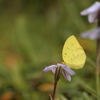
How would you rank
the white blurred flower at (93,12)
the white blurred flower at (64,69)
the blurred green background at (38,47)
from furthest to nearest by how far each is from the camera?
the blurred green background at (38,47), the white blurred flower at (93,12), the white blurred flower at (64,69)

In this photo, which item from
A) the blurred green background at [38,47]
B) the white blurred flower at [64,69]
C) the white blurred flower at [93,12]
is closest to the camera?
the white blurred flower at [64,69]

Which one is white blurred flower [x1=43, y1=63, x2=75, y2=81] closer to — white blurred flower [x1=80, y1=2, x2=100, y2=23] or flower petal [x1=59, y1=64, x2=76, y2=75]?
flower petal [x1=59, y1=64, x2=76, y2=75]

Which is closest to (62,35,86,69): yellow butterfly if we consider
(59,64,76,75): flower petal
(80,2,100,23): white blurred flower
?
(59,64,76,75): flower petal

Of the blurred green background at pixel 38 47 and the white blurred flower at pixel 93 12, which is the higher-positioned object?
the white blurred flower at pixel 93 12

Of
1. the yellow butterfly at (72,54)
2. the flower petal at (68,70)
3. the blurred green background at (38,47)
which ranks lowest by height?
the blurred green background at (38,47)

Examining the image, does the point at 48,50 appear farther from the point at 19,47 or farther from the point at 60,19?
the point at 60,19

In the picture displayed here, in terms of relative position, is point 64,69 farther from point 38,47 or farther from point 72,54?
point 38,47

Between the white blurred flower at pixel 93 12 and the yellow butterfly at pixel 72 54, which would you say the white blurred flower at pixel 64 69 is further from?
the white blurred flower at pixel 93 12

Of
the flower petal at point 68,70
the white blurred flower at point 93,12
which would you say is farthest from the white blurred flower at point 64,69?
the white blurred flower at point 93,12
